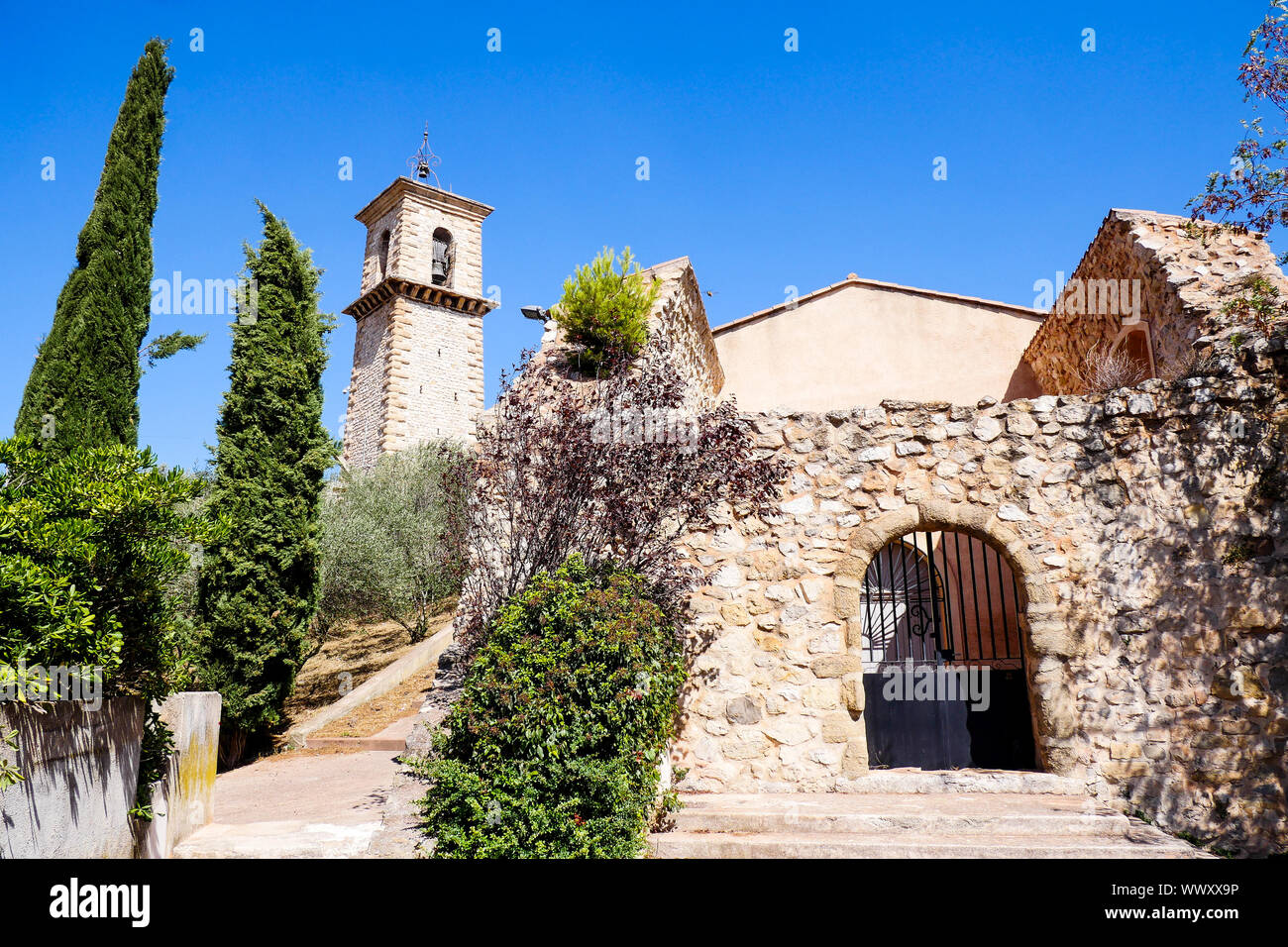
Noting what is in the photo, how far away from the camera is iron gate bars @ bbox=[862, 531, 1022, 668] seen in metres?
7.21

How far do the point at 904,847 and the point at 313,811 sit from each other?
15.8 feet

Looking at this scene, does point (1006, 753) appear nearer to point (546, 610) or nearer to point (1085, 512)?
point (1085, 512)

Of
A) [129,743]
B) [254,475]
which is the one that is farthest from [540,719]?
[254,475]

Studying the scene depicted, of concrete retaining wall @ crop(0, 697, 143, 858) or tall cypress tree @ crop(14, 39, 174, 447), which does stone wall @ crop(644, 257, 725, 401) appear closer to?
A: concrete retaining wall @ crop(0, 697, 143, 858)

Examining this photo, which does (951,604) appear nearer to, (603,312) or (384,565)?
(603,312)

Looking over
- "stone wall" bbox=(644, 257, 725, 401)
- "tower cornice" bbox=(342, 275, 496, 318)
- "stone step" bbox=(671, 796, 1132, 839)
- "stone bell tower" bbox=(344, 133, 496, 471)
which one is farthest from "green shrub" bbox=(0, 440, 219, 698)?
"tower cornice" bbox=(342, 275, 496, 318)

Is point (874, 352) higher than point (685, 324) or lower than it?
higher

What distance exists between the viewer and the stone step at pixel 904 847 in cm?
474

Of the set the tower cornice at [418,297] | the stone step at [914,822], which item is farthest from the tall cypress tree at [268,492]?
the tower cornice at [418,297]

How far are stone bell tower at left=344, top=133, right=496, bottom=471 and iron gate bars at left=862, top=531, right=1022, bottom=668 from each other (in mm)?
18220

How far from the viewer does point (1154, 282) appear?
8.16m

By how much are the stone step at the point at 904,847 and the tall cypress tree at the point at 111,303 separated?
8.07 m

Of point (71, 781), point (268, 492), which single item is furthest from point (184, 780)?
point (268, 492)

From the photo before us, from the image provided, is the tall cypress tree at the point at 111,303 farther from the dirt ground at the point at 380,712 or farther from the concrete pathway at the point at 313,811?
the dirt ground at the point at 380,712
